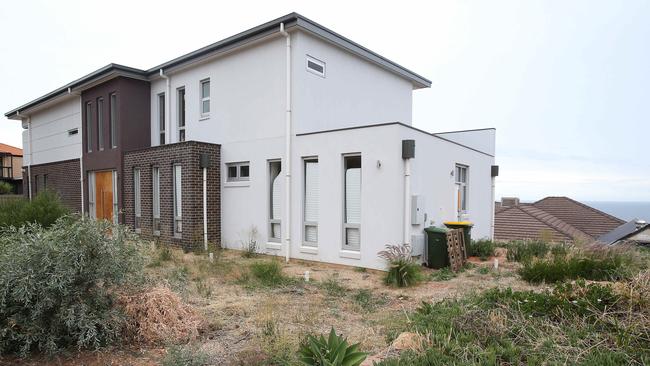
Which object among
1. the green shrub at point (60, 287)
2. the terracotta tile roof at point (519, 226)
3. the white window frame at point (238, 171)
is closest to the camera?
the green shrub at point (60, 287)

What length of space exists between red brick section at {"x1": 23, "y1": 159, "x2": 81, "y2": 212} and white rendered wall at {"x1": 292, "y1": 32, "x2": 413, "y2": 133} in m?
12.5

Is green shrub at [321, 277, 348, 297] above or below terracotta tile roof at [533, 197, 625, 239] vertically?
above

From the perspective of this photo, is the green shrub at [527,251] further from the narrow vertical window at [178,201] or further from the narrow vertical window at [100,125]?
the narrow vertical window at [100,125]

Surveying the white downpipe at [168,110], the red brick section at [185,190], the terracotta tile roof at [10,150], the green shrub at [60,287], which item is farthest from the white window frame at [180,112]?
the terracotta tile roof at [10,150]

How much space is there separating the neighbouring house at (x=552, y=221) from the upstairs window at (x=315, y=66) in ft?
33.9

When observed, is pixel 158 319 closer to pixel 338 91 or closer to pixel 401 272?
pixel 401 272

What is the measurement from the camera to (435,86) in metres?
17.5

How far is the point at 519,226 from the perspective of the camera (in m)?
18.7

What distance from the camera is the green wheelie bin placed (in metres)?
9.20

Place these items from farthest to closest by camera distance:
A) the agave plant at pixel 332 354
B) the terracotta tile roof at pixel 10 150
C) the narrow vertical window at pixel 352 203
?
the terracotta tile roof at pixel 10 150
the narrow vertical window at pixel 352 203
the agave plant at pixel 332 354

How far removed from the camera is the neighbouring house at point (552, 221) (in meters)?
17.5

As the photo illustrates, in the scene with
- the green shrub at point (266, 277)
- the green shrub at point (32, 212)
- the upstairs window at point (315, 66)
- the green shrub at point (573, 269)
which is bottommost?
the green shrub at point (266, 277)

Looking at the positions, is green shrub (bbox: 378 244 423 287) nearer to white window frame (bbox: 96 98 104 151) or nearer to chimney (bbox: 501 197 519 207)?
white window frame (bbox: 96 98 104 151)

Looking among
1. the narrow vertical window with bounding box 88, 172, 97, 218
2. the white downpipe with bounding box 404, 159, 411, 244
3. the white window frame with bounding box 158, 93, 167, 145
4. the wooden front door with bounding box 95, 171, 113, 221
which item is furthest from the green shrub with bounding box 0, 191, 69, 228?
the white downpipe with bounding box 404, 159, 411, 244
